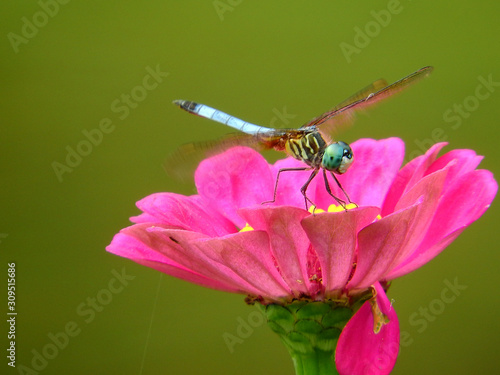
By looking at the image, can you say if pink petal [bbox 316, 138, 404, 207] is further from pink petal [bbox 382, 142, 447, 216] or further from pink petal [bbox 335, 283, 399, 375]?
pink petal [bbox 335, 283, 399, 375]

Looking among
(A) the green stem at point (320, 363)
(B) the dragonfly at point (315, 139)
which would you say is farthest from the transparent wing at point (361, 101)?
(A) the green stem at point (320, 363)

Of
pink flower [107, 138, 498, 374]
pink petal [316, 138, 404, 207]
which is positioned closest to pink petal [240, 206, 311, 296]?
pink flower [107, 138, 498, 374]

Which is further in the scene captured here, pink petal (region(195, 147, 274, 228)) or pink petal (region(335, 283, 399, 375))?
pink petal (region(195, 147, 274, 228))

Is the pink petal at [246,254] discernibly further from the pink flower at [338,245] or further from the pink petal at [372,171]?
the pink petal at [372,171]

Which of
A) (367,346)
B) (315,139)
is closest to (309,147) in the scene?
(315,139)

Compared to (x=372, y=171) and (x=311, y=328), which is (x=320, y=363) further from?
(x=372, y=171)

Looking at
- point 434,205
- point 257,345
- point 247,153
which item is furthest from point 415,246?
point 257,345

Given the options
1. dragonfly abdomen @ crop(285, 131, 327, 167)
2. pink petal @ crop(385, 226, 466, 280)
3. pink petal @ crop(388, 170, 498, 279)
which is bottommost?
pink petal @ crop(385, 226, 466, 280)

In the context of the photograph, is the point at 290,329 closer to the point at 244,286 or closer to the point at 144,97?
the point at 244,286
